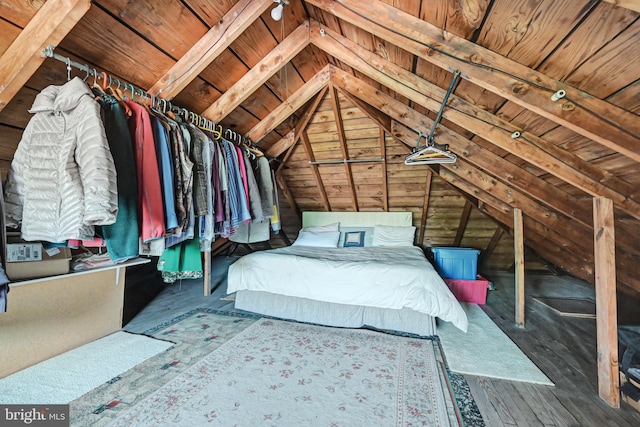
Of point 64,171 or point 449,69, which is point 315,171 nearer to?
point 449,69

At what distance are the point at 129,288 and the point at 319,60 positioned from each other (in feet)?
12.8

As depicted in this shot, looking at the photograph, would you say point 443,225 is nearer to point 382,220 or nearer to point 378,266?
point 382,220

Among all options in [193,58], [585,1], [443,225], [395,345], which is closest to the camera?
[585,1]

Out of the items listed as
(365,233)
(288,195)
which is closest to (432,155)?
(365,233)

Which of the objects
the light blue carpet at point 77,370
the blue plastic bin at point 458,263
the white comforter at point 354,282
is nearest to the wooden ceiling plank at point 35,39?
the light blue carpet at point 77,370

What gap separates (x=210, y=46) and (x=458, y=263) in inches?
142

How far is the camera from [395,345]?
2215 mm

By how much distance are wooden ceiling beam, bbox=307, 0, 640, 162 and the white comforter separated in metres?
1.55

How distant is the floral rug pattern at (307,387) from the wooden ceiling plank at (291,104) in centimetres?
222

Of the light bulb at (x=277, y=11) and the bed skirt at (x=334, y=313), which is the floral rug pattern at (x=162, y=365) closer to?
the bed skirt at (x=334, y=313)

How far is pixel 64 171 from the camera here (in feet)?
3.79

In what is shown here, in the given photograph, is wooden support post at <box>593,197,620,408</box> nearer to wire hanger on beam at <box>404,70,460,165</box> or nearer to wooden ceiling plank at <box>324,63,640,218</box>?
wooden ceiling plank at <box>324,63,640,218</box>

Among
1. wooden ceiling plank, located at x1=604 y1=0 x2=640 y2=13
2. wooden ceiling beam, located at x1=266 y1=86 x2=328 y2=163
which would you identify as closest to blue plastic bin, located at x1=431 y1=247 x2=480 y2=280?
wooden ceiling beam, located at x1=266 y1=86 x2=328 y2=163

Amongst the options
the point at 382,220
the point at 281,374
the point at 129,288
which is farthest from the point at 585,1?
the point at 129,288
